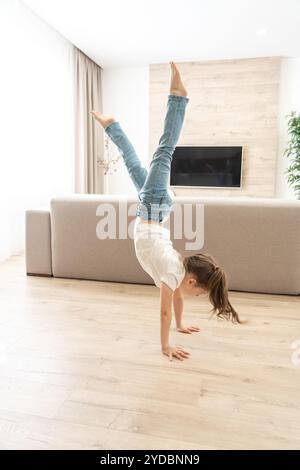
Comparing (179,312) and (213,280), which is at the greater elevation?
(213,280)

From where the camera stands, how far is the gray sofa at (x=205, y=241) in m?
2.51

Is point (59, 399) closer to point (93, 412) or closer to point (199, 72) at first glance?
point (93, 412)

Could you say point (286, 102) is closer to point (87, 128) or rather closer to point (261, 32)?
point (261, 32)

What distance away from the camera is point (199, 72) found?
5.66m

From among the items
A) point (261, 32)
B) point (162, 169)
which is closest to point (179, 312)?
point (162, 169)

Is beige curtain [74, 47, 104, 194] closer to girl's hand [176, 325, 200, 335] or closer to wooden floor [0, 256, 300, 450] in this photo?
wooden floor [0, 256, 300, 450]

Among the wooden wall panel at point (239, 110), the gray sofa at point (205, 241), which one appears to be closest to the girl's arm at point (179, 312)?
the gray sofa at point (205, 241)

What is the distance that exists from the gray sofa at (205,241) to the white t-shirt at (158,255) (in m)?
0.80

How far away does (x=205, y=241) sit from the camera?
2.61 m

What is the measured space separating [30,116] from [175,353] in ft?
11.6

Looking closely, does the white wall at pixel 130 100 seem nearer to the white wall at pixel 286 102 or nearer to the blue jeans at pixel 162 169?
the white wall at pixel 286 102

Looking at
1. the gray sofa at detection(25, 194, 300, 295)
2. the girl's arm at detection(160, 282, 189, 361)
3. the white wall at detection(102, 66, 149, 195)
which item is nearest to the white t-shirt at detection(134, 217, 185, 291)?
the girl's arm at detection(160, 282, 189, 361)
